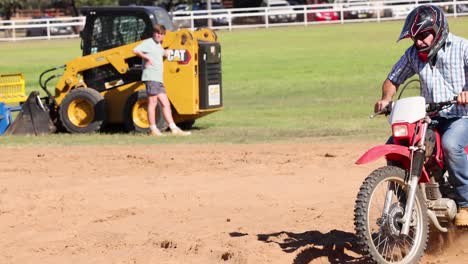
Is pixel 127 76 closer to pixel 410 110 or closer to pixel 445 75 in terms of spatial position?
pixel 445 75

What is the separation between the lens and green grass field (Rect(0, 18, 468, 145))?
57.0ft

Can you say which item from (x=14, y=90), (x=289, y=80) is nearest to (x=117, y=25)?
A: (x=14, y=90)

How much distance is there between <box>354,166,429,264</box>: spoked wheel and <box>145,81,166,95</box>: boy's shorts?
9.97 metres

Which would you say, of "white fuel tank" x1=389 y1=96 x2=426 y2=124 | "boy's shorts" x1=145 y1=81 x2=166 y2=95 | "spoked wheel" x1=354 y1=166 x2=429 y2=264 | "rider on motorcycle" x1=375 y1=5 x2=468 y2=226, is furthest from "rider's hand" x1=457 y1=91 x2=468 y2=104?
"boy's shorts" x1=145 y1=81 x2=166 y2=95

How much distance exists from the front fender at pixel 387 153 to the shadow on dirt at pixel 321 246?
30.7 inches

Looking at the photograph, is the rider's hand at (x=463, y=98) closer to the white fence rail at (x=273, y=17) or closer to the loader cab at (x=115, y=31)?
the loader cab at (x=115, y=31)

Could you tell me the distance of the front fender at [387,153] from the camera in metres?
6.94

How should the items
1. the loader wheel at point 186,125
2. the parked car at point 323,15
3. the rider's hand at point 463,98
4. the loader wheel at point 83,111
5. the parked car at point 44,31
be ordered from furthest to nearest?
the parked car at point 323,15 → the parked car at point 44,31 → the loader wheel at point 186,125 → the loader wheel at point 83,111 → the rider's hand at point 463,98

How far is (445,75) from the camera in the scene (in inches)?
290

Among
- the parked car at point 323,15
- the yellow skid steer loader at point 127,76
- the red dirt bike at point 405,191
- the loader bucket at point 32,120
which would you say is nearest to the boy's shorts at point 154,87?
the yellow skid steer loader at point 127,76

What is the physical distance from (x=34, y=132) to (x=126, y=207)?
8.48 m

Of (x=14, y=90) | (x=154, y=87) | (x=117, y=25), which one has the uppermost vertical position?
(x=117, y=25)

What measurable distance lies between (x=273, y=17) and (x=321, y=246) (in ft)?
163

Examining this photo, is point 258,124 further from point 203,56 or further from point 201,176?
point 201,176
